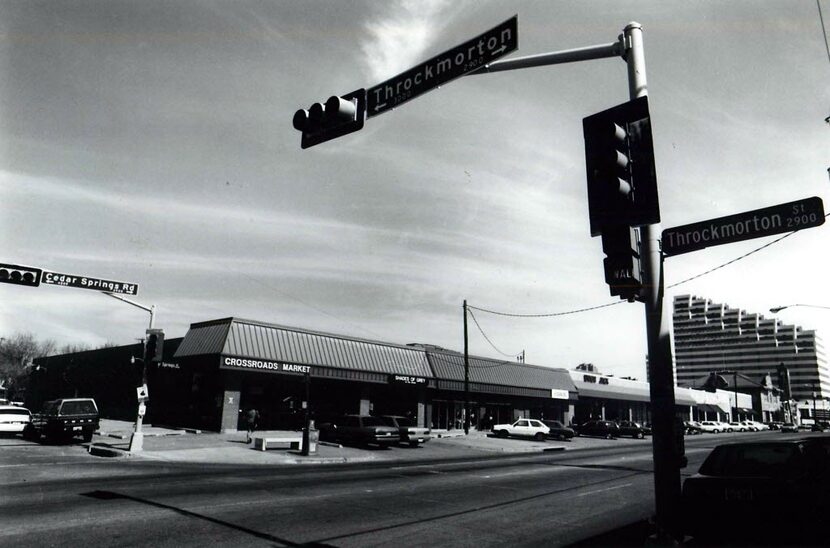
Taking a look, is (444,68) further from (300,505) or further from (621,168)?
(300,505)

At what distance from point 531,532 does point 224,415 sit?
82.6 ft

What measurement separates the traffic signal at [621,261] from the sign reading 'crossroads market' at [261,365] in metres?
25.5

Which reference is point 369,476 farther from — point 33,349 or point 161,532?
point 33,349

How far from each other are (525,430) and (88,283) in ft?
98.8

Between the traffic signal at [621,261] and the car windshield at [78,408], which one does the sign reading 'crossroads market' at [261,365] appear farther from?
the traffic signal at [621,261]

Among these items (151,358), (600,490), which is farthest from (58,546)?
(151,358)

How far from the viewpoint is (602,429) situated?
47094mm

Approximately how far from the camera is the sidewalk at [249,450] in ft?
66.7

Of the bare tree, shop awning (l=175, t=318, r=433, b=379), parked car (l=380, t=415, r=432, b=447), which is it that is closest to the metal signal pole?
parked car (l=380, t=415, r=432, b=447)

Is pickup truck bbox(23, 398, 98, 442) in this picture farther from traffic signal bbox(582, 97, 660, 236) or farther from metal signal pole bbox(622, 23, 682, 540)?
traffic signal bbox(582, 97, 660, 236)

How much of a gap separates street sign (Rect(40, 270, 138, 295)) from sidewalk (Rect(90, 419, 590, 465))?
609 centimetres

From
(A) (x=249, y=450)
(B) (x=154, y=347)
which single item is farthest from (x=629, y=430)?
(B) (x=154, y=347)

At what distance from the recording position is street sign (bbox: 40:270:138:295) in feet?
64.0

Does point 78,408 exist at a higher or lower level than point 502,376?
lower
